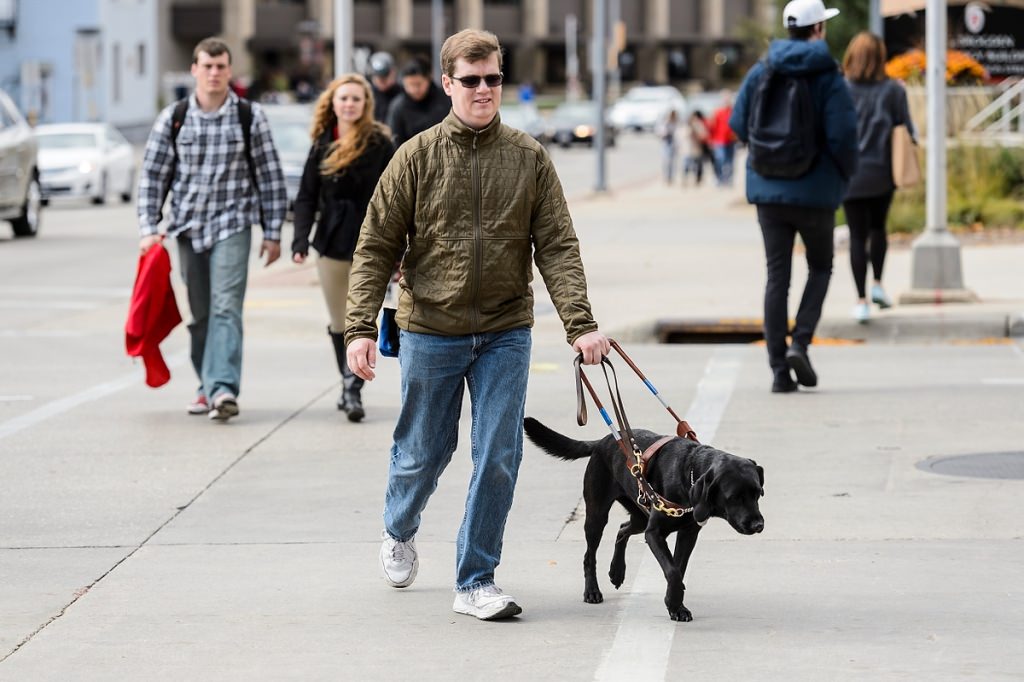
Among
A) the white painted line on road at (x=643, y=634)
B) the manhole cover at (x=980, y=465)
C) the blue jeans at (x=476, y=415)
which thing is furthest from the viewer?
the manhole cover at (x=980, y=465)

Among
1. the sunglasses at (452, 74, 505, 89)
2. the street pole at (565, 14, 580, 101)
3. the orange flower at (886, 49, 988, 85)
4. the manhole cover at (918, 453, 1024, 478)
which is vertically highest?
the street pole at (565, 14, 580, 101)

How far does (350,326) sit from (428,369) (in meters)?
0.28

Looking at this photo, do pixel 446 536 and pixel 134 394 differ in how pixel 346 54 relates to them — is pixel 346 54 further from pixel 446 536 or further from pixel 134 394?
pixel 446 536

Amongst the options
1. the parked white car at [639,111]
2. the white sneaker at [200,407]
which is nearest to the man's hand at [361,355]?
the white sneaker at [200,407]

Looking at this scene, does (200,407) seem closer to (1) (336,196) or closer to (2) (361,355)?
(1) (336,196)

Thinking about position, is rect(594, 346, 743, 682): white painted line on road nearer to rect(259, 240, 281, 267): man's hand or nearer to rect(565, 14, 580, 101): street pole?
rect(259, 240, 281, 267): man's hand

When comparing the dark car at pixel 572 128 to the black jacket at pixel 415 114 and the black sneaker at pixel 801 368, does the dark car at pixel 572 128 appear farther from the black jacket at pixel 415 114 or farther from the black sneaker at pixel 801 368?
the black sneaker at pixel 801 368

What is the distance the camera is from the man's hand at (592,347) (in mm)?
5719

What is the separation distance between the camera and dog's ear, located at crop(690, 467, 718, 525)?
5551 millimetres

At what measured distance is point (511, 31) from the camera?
104m

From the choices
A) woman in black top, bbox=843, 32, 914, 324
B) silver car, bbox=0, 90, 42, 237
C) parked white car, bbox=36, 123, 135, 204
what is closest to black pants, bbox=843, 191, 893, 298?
woman in black top, bbox=843, 32, 914, 324

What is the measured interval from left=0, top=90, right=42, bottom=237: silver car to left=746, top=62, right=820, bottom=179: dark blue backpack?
1595 cm

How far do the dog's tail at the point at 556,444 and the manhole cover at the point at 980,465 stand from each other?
8.99 ft

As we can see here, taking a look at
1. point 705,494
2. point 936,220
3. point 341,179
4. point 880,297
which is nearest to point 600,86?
point 936,220
